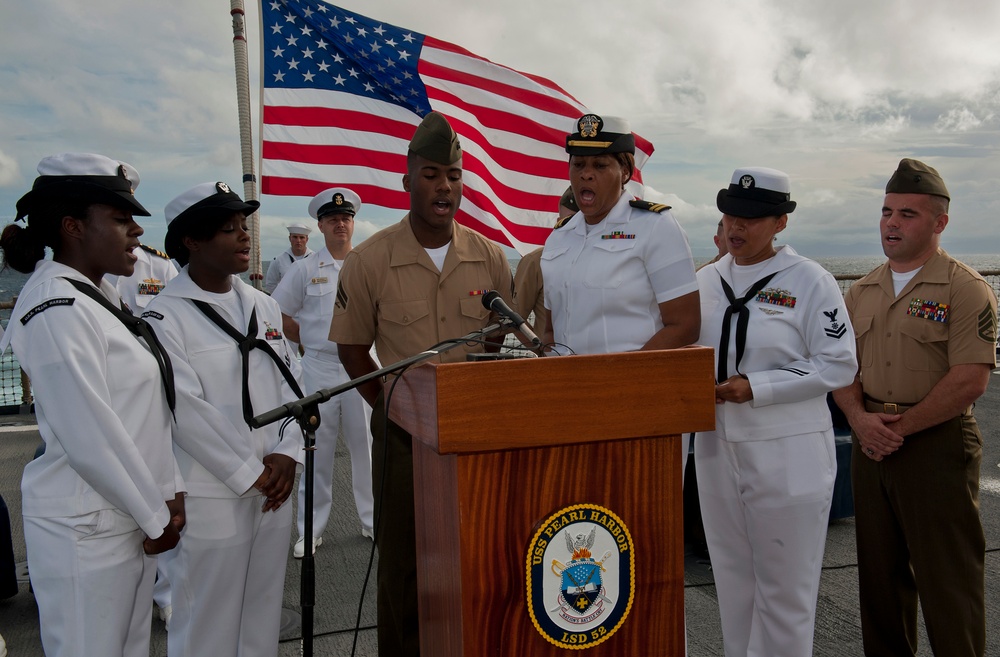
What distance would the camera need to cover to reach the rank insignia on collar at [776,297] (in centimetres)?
278

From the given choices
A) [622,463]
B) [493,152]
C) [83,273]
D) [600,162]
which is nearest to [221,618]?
[83,273]

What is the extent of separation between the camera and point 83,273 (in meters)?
2.30

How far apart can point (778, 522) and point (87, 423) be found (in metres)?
2.29

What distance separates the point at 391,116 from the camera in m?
5.75

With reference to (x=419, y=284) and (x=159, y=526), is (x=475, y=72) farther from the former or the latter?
(x=159, y=526)

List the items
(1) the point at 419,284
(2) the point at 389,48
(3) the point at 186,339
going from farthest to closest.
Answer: (2) the point at 389,48, (1) the point at 419,284, (3) the point at 186,339

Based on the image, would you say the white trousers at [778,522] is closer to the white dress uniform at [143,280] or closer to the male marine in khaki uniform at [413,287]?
the male marine in khaki uniform at [413,287]

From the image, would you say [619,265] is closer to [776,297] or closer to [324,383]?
[776,297]

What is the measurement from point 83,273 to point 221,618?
→ 49.2 inches

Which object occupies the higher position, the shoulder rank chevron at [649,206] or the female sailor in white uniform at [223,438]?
the shoulder rank chevron at [649,206]

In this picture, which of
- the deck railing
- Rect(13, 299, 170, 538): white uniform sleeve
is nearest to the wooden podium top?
Rect(13, 299, 170, 538): white uniform sleeve

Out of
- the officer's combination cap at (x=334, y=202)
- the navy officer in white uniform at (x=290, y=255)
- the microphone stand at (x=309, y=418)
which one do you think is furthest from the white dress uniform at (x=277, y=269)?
the microphone stand at (x=309, y=418)

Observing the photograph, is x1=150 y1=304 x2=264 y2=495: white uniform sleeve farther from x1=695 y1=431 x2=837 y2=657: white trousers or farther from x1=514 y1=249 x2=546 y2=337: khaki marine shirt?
x1=695 y1=431 x2=837 y2=657: white trousers

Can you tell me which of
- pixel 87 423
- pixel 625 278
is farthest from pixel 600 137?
pixel 87 423
